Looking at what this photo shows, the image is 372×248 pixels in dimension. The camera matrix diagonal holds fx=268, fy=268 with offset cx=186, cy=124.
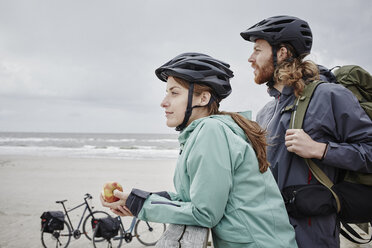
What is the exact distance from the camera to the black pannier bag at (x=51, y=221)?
5.83m

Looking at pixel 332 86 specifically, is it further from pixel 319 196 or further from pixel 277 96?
pixel 319 196

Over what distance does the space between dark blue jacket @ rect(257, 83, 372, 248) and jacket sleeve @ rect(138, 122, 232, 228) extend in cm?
79

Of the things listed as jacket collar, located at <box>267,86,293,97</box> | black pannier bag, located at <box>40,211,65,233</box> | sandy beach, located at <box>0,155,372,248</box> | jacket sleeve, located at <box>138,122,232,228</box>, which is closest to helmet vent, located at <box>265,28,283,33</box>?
jacket collar, located at <box>267,86,293,97</box>

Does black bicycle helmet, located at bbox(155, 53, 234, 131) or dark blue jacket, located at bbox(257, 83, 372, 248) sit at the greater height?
black bicycle helmet, located at bbox(155, 53, 234, 131)

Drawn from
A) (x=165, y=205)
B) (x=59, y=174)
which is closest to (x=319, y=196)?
(x=165, y=205)

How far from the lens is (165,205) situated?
1289 millimetres

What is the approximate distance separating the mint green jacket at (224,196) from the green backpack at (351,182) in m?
0.48

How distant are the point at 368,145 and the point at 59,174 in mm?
16087

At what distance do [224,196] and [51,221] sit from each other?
5.80 meters

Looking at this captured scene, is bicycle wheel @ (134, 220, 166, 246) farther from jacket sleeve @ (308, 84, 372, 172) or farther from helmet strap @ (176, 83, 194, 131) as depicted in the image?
jacket sleeve @ (308, 84, 372, 172)

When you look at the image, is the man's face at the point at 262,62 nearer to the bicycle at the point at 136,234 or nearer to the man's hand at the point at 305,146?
the man's hand at the point at 305,146

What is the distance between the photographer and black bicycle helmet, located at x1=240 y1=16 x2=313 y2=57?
2234 millimetres

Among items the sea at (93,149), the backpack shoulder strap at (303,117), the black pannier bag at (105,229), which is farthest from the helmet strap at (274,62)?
the sea at (93,149)

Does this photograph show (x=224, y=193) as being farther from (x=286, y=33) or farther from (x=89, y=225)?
(x=89, y=225)
